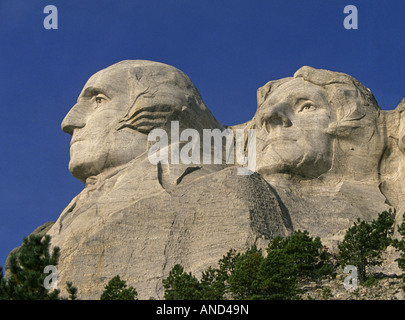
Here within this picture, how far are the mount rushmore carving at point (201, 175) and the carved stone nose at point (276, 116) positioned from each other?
3cm

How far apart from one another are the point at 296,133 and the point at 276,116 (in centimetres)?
64

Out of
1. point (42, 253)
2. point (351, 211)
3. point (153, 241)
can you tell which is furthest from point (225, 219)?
point (42, 253)

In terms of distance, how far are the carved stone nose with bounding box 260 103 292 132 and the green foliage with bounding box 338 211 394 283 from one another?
5.65 metres

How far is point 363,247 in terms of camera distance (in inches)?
924

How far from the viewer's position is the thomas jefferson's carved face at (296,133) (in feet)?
93.9

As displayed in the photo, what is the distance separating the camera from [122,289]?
73.4ft

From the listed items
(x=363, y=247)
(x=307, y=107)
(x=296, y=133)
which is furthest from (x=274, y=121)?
(x=363, y=247)

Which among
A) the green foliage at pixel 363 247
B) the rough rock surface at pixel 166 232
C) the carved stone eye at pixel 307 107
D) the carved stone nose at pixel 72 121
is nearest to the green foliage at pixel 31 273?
the rough rock surface at pixel 166 232

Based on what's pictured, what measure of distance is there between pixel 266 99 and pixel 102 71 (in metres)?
3.83

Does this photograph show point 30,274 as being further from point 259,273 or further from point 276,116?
point 276,116

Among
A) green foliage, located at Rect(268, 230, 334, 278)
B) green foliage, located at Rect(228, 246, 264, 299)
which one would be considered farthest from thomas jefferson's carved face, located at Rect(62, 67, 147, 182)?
green foliage, located at Rect(228, 246, 264, 299)

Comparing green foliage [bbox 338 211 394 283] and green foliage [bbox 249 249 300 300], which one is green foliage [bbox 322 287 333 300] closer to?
green foliage [bbox 249 249 300 300]

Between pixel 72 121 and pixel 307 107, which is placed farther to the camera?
pixel 307 107

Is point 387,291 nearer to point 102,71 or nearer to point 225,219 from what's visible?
point 225,219
